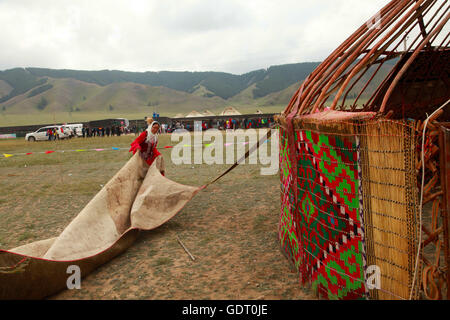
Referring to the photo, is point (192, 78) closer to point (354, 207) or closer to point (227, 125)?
point (227, 125)

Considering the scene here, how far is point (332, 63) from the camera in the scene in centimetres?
388

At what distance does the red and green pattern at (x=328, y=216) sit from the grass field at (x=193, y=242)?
317mm

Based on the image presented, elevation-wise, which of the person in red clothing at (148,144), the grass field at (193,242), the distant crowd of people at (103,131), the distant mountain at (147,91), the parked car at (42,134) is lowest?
the grass field at (193,242)

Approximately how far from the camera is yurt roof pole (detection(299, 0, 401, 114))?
3541mm

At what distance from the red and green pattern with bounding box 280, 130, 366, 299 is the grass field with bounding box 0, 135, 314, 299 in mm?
317

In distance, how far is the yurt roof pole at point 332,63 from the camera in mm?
3541

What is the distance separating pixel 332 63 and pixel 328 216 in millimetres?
1874

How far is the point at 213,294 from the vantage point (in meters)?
3.11

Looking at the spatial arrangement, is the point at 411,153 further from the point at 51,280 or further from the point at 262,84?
the point at 262,84

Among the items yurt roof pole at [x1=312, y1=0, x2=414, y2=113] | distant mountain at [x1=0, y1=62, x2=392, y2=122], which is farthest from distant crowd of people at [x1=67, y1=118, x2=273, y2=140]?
distant mountain at [x1=0, y1=62, x2=392, y2=122]

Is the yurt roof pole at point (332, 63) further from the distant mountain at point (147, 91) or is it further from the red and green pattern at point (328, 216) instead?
the distant mountain at point (147, 91)

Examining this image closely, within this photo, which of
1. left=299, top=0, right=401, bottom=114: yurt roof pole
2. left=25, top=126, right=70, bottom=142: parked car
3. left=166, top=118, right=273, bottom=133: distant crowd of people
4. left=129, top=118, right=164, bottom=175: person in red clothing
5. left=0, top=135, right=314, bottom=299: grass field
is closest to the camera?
left=0, top=135, right=314, bottom=299: grass field

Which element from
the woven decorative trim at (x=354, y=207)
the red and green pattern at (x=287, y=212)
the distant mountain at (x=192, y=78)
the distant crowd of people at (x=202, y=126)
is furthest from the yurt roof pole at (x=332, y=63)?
the distant mountain at (x=192, y=78)

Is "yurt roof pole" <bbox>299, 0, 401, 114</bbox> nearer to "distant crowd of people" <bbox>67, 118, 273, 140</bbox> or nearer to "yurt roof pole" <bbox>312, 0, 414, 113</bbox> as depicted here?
"yurt roof pole" <bbox>312, 0, 414, 113</bbox>
